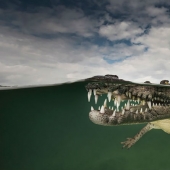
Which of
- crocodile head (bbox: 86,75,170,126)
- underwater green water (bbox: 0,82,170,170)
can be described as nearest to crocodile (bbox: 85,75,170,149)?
crocodile head (bbox: 86,75,170,126)

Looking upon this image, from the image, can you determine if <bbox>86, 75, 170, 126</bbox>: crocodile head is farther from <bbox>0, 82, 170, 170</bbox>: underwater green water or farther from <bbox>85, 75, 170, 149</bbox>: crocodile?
<bbox>0, 82, 170, 170</bbox>: underwater green water

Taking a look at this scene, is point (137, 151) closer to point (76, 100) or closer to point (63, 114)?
point (76, 100)

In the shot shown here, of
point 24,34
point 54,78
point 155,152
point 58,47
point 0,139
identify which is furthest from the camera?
point 0,139

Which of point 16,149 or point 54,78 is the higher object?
point 54,78

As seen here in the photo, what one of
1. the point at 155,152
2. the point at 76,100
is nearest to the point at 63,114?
the point at 76,100

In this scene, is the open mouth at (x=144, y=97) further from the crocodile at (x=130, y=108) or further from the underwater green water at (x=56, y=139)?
the underwater green water at (x=56, y=139)

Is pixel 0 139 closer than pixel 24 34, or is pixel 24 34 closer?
pixel 24 34

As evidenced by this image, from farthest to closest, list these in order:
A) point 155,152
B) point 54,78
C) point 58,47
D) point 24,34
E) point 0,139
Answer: point 0,139 → point 155,152 → point 54,78 → point 58,47 → point 24,34

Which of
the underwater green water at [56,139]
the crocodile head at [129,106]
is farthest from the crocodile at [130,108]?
the underwater green water at [56,139]

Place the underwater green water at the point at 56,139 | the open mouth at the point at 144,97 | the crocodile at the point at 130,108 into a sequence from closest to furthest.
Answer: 1. the crocodile at the point at 130,108
2. the open mouth at the point at 144,97
3. the underwater green water at the point at 56,139
